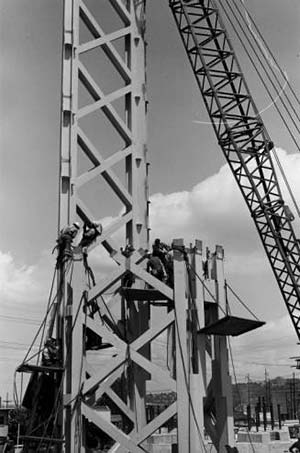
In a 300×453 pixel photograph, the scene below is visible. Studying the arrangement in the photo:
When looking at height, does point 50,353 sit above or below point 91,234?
below

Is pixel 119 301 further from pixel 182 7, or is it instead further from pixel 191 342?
pixel 182 7

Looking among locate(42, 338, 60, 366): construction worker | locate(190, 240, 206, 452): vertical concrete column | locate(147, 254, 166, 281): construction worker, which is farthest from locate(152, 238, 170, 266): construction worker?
locate(42, 338, 60, 366): construction worker

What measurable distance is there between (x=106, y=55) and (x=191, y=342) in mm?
6058

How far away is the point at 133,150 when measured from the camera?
11.7 m

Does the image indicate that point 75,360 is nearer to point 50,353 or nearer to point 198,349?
point 50,353

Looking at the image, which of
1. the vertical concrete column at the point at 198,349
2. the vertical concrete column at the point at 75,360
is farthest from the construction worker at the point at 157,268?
the vertical concrete column at the point at 75,360

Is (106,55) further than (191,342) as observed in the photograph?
Yes

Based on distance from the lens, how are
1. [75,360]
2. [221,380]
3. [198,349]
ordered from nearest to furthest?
[75,360]
[198,349]
[221,380]

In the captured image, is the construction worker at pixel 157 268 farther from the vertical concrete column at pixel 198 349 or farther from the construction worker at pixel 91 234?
the construction worker at pixel 91 234

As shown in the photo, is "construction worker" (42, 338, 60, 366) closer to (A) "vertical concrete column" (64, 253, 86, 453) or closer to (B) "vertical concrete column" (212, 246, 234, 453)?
(A) "vertical concrete column" (64, 253, 86, 453)

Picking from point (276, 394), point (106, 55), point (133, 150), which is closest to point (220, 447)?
point (133, 150)

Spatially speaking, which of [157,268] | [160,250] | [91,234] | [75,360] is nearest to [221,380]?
[157,268]

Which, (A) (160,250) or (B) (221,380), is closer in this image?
(B) (221,380)

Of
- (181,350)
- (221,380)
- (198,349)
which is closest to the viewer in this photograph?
(181,350)
